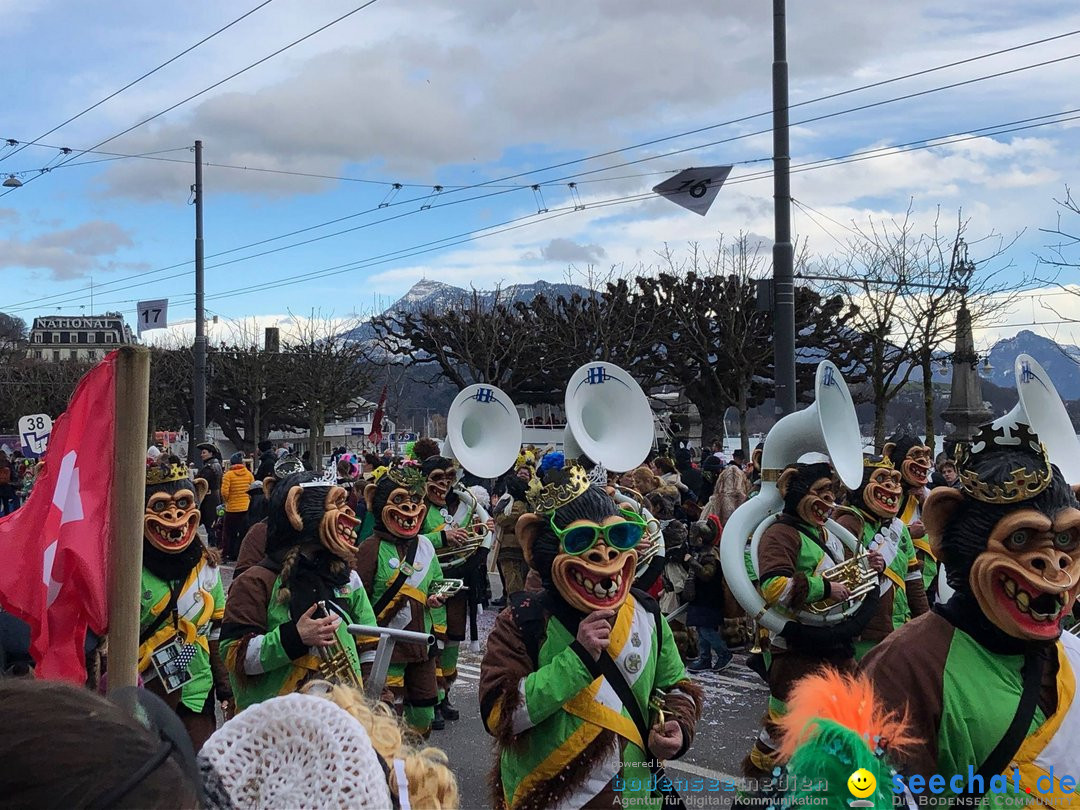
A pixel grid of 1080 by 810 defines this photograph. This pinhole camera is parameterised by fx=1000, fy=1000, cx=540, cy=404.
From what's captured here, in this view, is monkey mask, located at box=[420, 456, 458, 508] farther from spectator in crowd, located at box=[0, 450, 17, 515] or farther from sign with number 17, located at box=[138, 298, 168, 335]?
spectator in crowd, located at box=[0, 450, 17, 515]

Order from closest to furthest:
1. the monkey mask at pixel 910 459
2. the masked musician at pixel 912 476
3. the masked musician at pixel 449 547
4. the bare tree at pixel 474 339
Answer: the masked musician at pixel 449 547 → the masked musician at pixel 912 476 → the monkey mask at pixel 910 459 → the bare tree at pixel 474 339

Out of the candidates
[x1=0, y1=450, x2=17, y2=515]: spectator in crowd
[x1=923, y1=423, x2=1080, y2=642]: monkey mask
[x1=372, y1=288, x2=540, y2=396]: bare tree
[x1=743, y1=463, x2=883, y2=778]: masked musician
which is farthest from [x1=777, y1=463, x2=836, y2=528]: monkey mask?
[x1=372, y1=288, x2=540, y2=396]: bare tree

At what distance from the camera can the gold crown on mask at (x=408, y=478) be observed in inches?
263

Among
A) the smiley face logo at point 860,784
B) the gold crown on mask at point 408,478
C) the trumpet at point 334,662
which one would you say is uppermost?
the gold crown on mask at point 408,478

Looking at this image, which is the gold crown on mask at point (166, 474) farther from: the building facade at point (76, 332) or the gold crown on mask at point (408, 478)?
the building facade at point (76, 332)

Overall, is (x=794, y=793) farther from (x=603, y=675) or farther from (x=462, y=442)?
(x=462, y=442)

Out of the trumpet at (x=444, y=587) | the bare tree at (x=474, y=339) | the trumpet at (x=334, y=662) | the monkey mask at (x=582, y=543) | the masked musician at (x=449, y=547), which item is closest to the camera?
the monkey mask at (x=582, y=543)

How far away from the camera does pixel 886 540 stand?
6.18 m

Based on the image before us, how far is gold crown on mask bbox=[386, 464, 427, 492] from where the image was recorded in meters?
6.68

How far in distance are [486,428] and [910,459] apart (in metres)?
4.35

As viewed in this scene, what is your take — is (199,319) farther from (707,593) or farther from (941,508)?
(941,508)

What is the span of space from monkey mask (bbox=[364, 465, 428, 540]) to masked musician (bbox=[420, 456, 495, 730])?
535 millimetres

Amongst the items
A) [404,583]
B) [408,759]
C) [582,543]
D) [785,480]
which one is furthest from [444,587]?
[408,759]

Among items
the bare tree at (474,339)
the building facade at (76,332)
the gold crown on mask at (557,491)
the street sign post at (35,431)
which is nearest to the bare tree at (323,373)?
the bare tree at (474,339)
